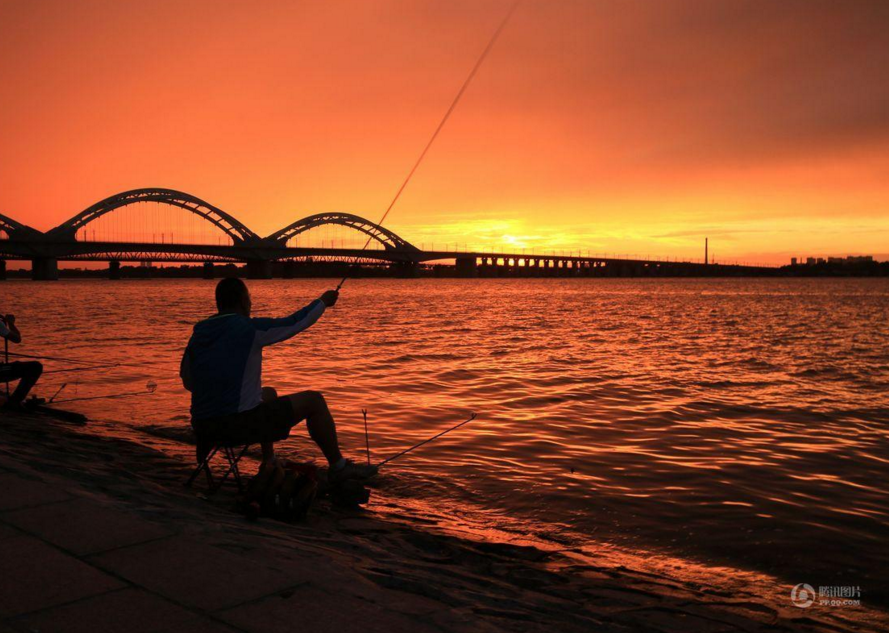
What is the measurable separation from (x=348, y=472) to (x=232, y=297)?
5.37 feet

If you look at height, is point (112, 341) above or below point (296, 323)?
below

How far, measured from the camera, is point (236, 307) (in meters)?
4.83

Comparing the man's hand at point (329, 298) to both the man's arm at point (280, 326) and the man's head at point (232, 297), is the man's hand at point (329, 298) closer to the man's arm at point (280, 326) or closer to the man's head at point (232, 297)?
the man's arm at point (280, 326)

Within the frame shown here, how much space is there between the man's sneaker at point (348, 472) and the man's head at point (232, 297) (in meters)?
1.43

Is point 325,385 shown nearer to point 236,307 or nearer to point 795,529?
point 236,307

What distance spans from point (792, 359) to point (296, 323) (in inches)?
707

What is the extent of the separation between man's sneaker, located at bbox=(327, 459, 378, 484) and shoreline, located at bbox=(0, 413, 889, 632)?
0.79ft

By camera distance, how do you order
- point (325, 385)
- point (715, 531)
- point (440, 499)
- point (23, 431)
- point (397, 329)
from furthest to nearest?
point (397, 329) < point (325, 385) < point (23, 431) < point (440, 499) < point (715, 531)

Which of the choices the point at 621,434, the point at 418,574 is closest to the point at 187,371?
the point at 418,574

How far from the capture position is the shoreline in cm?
295

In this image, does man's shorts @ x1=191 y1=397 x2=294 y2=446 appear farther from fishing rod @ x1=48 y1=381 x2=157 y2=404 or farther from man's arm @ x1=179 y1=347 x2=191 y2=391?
fishing rod @ x1=48 y1=381 x2=157 y2=404

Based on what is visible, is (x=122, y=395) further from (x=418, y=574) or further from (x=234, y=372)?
(x=418, y=574)

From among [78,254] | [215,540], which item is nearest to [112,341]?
[215,540]

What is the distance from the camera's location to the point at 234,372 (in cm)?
471
